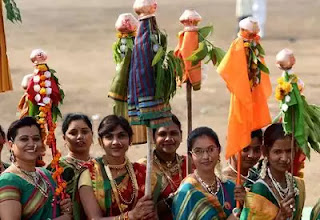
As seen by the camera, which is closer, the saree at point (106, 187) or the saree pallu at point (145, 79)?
the saree pallu at point (145, 79)

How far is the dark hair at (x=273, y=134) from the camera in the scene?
221 inches

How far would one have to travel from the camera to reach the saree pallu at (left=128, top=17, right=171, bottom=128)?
5445 millimetres

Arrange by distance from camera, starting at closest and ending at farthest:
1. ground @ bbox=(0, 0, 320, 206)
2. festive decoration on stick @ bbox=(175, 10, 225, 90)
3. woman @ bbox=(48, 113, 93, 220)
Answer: festive decoration on stick @ bbox=(175, 10, 225, 90) < woman @ bbox=(48, 113, 93, 220) < ground @ bbox=(0, 0, 320, 206)

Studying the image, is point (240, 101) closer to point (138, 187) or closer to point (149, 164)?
point (149, 164)

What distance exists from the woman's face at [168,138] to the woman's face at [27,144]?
3.07 ft

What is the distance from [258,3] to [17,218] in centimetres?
1373

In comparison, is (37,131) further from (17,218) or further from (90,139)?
(90,139)

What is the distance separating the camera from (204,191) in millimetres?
5617

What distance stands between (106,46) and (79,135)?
15622 mm

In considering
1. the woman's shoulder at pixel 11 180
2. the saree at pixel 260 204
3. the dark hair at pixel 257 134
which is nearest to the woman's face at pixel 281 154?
the saree at pixel 260 204

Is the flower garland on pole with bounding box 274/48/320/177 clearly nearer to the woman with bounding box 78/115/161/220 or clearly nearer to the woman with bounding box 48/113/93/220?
the woman with bounding box 78/115/161/220

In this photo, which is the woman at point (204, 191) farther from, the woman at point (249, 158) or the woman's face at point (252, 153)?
the woman's face at point (252, 153)

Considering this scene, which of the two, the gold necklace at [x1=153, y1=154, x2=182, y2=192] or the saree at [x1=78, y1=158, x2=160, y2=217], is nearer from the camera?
the saree at [x1=78, y1=158, x2=160, y2=217]

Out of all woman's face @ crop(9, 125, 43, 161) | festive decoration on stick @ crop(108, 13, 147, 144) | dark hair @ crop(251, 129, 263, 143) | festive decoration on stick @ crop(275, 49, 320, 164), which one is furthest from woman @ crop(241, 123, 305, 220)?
woman's face @ crop(9, 125, 43, 161)
